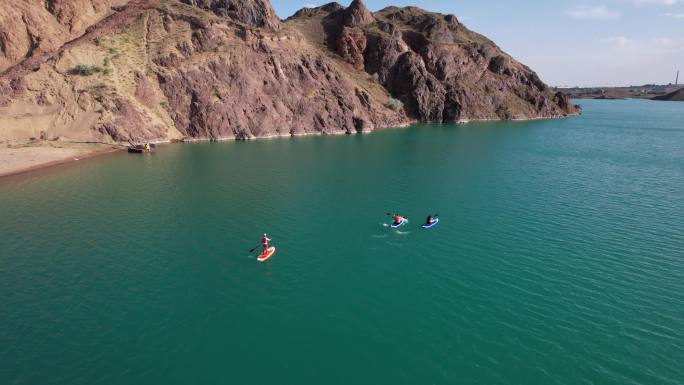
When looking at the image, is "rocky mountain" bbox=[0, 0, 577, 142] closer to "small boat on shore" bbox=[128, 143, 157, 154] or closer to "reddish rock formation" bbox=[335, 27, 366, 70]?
"reddish rock formation" bbox=[335, 27, 366, 70]

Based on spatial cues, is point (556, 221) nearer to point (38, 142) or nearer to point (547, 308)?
point (547, 308)

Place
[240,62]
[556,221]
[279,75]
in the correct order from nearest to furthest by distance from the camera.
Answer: [556,221]
[240,62]
[279,75]

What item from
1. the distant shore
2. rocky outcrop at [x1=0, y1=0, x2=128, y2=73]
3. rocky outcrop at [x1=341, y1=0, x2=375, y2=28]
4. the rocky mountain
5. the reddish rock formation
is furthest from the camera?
rocky outcrop at [x1=341, y1=0, x2=375, y2=28]

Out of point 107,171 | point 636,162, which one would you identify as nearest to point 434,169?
point 636,162

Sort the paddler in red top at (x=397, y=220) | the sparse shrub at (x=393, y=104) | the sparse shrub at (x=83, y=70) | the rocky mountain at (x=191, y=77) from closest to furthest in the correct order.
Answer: the paddler in red top at (x=397, y=220), the rocky mountain at (x=191, y=77), the sparse shrub at (x=83, y=70), the sparse shrub at (x=393, y=104)

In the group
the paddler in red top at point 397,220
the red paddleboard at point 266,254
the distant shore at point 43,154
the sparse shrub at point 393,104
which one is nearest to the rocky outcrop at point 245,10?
the sparse shrub at point 393,104

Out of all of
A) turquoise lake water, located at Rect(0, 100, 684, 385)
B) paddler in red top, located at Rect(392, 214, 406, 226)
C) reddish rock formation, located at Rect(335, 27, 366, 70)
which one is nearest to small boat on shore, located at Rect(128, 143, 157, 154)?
turquoise lake water, located at Rect(0, 100, 684, 385)

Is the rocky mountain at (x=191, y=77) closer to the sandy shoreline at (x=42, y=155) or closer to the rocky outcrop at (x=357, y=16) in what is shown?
the sandy shoreline at (x=42, y=155)
